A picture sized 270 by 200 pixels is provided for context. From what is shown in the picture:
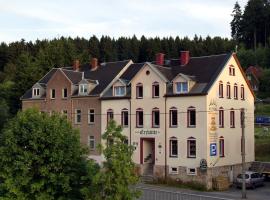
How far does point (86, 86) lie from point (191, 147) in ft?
57.0

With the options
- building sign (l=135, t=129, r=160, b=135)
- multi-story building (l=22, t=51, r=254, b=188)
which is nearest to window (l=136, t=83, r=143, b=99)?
multi-story building (l=22, t=51, r=254, b=188)

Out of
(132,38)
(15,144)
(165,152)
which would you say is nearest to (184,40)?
(132,38)

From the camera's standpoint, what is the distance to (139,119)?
57781mm

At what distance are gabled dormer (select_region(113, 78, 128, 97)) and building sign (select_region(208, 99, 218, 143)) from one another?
1117cm

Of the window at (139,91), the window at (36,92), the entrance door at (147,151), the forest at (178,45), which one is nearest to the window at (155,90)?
the window at (139,91)

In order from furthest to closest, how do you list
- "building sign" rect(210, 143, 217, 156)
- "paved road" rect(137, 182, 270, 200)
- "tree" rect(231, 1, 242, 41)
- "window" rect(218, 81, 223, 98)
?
A: 1. "tree" rect(231, 1, 242, 41)
2. "window" rect(218, 81, 223, 98)
3. "building sign" rect(210, 143, 217, 156)
4. "paved road" rect(137, 182, 270, 200)

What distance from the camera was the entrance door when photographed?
57.0m

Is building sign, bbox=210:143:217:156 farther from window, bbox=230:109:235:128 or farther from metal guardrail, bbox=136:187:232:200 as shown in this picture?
metal guardrail, bbox=136:187:232:200

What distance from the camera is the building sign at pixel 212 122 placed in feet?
172

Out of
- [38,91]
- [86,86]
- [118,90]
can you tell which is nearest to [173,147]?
[118,90]

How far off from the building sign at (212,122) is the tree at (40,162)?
70.8 feet

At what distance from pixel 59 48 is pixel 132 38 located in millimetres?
43843

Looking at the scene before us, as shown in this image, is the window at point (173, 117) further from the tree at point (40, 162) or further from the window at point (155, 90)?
the tree at point (40, 162)

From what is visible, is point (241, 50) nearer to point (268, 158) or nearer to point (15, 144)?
point (268, 158)
